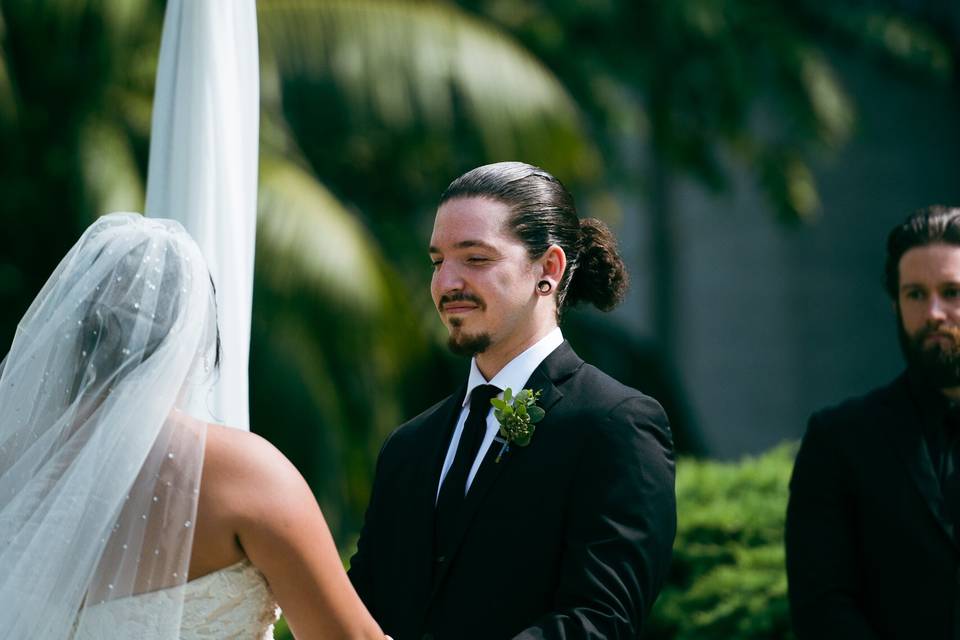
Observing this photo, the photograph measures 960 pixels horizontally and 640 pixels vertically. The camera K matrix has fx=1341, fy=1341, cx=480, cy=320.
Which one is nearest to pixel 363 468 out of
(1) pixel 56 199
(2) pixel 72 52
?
(1) pixel 56 199

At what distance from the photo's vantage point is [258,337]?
8.56 m

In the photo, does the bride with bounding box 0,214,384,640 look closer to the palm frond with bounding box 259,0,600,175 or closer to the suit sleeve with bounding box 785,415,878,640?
the suit sleeve with bounding box 785,415,878,640

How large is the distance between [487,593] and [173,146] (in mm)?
1371

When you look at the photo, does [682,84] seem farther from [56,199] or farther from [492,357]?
[492,357]

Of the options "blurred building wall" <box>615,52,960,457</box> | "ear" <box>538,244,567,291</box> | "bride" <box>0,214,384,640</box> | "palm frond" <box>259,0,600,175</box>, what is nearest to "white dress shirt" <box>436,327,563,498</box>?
"ear" <box>538,244,567,291</box>

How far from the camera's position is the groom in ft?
9.29

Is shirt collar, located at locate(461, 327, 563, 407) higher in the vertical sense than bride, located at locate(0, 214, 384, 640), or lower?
higher

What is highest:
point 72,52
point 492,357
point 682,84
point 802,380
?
point 682,84

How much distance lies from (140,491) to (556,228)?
3.62 ft

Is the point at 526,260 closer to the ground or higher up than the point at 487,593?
higher up

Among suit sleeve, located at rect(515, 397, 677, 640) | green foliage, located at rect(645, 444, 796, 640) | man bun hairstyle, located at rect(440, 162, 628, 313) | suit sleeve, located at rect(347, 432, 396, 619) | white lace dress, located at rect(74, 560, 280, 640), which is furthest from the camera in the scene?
green foliage, located at rect(645, 444, 796, 640)

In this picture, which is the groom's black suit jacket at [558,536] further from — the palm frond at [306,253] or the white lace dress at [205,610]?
the palm frond at [306,253]

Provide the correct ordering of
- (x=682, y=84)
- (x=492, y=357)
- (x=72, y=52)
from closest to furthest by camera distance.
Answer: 1. (x=492, y=357)
2. (x=72, y=52)
3. (x=682, y=84)

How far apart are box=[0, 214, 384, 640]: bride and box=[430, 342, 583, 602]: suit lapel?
1.04 feet
